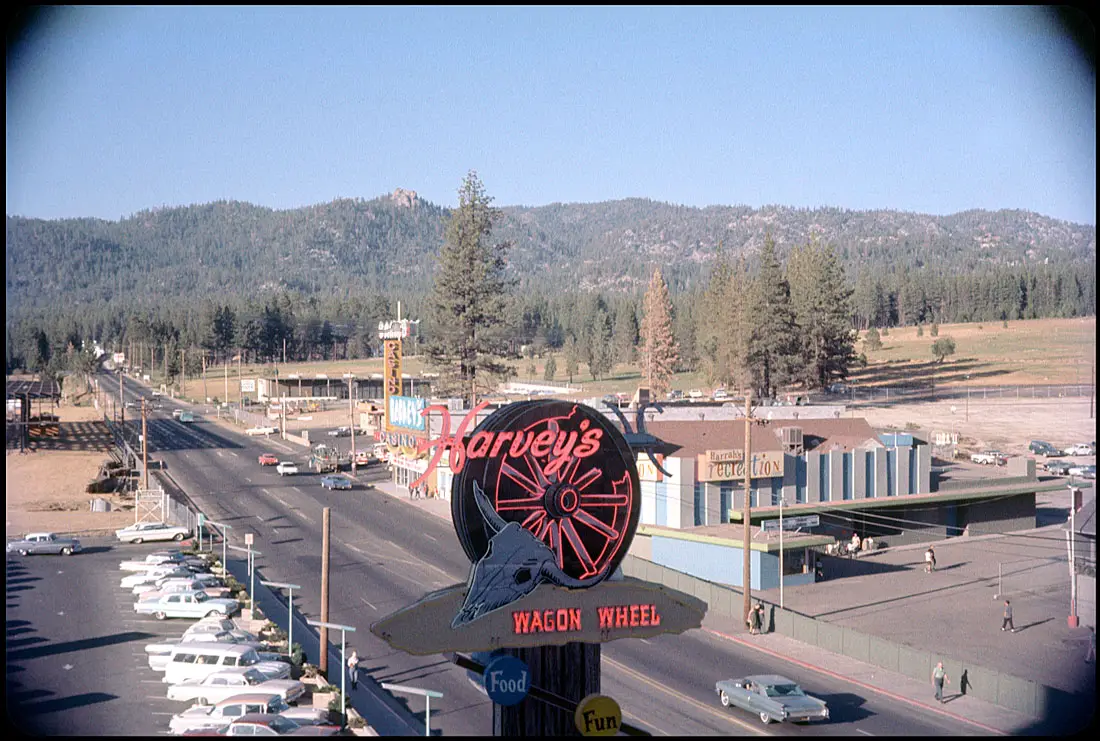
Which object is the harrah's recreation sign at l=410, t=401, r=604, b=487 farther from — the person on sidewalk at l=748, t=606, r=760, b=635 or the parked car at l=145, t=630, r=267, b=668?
the person on sidewalk at l=748, t=606, r=760, b=635

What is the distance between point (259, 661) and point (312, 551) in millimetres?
22639

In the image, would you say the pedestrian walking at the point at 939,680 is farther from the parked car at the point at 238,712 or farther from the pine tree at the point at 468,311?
the pine tree at the point at 468,311

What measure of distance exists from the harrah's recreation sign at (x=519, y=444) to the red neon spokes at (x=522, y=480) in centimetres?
24

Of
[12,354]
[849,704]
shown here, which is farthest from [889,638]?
[12,354]

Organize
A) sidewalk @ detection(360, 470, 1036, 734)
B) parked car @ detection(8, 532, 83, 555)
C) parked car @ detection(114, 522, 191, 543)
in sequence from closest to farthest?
sidewalk @ detection(360, 470, 1036, 734)
parked car @ detection(8, 532, 83, 555)
parked car @ detection(114, 522, 191, 543)

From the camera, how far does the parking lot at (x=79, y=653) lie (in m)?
29.4

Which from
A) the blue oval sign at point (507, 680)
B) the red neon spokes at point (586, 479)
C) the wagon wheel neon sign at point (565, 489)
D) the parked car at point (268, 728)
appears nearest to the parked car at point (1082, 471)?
the parked car at point (268, 728)

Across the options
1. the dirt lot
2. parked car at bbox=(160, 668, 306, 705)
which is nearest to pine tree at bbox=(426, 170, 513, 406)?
the dirt lot

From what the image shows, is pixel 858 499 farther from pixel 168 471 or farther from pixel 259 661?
pixel 168 471

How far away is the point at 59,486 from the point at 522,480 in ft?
234

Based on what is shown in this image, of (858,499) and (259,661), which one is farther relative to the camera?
(858,499)

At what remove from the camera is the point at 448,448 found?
18.3 m

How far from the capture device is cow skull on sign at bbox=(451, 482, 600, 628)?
17656 millimetres

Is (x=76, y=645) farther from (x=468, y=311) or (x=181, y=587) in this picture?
(x=468, y=311)
